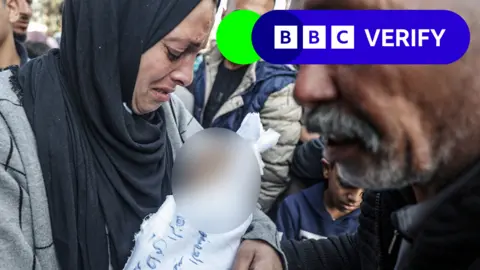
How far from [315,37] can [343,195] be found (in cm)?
168

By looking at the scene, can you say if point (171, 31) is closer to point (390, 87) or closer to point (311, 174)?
point (390, 87)

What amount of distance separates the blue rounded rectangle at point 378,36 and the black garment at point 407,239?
0.20 metres

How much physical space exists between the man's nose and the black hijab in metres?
0.66

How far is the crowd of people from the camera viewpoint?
26.5 inches

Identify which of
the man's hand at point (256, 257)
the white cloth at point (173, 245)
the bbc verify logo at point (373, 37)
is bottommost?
the man's hand at point (256, 257)

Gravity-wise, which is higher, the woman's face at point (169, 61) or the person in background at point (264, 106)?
the woman's face at point (169, 61)

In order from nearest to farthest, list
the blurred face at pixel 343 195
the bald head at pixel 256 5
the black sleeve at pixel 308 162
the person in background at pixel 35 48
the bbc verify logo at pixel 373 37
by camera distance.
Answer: the bbc verify logo at pixel 373 37, the bald head at pixel 256 5, the blurred face at pixel 343 195, the black sleeve at pixel 308 162, the person in background at pixel 35 48

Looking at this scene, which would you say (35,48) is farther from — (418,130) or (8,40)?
(418,130)

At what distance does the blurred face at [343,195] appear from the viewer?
2.20m

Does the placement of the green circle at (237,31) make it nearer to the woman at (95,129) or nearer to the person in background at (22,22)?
the woman at (95,129)

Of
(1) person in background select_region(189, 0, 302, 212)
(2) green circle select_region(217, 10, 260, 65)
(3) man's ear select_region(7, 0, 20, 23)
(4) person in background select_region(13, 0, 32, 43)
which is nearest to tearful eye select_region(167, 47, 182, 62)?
(2) green circle select_region(217, 10, 260, 65)

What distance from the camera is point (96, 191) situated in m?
1.19

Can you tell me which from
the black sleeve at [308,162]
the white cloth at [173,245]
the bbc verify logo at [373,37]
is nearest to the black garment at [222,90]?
the black sleeve at [308,162]

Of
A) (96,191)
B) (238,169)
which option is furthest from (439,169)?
(96,191)
